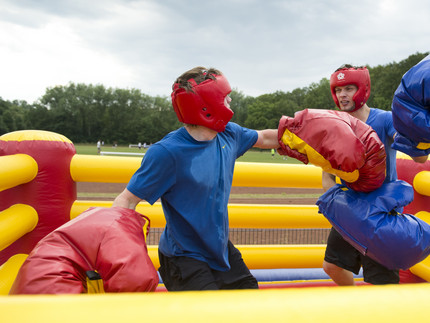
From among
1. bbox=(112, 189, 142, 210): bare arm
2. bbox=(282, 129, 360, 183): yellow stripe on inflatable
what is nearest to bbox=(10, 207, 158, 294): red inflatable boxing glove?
bbox=(112, 189, 142, 210): bare arm

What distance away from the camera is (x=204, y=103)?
1480 millimetres

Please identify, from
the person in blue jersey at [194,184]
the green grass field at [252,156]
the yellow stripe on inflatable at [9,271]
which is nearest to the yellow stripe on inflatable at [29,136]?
the yellow stripe on inflatable at [9,271]

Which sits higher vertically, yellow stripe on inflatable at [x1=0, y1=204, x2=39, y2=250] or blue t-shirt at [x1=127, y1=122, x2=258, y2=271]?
blue t-shirt at [x1=127, y1=122, x2=258, y2=271]

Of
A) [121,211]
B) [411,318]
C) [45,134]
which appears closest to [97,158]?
[45,134]

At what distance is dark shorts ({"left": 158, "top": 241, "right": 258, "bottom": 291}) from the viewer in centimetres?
148

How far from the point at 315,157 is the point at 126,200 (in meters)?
0.82

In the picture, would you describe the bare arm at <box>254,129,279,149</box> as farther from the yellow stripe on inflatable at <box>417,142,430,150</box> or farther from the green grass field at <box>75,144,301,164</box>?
the green grass field at <box>75,144,301,164</box>

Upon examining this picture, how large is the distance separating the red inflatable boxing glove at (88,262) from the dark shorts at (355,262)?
1.52 m

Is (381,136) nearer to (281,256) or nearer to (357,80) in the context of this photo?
(357,80)

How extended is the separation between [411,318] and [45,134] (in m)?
2.46

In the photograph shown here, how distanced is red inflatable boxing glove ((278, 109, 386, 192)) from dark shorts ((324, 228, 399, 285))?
0.74 m

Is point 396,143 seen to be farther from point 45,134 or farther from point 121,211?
point 45,134

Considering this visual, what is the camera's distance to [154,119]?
170ft

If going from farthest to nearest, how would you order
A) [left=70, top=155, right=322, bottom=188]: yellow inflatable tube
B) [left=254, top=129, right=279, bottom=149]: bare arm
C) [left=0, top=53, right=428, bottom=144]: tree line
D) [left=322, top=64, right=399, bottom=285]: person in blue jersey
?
[left=0, top=53, right=428, bottom=144]: tree line
[left=70, top=155, right=322, bottom=188]: yellow inflatable tube
[left=322, top=64, right=399, bottom=285]: person in blue jersey
[left=254, top=129, right=279, bottom=149]: bare arm
